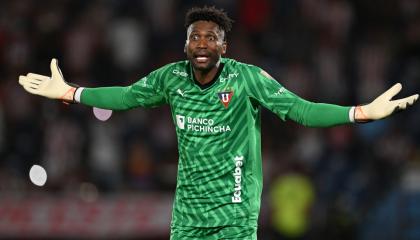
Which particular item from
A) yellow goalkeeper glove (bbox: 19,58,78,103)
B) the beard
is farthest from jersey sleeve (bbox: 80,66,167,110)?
the beard

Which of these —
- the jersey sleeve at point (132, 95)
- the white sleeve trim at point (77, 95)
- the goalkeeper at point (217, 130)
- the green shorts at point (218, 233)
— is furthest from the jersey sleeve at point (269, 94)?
the white sleeve trim at point (77, 95)

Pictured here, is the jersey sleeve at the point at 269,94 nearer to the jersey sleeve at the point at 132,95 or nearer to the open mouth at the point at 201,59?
the open mouth at the point at 201,59

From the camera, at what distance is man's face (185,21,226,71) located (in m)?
6.74

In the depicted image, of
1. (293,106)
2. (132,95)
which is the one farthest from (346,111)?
(132,95)

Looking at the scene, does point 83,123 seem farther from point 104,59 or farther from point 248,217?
point 248,217

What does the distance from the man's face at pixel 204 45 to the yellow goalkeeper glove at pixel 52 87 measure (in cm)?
102

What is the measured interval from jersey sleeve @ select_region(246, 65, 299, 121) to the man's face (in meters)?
0.26

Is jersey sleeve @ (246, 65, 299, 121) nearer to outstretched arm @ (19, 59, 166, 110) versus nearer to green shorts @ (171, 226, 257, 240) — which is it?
outstretched arm @ (19, 59, 166, 110)

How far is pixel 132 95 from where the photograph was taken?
7156 millimetres

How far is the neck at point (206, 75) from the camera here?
22.4ft

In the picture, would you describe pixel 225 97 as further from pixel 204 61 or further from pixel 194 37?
pixel 194 37

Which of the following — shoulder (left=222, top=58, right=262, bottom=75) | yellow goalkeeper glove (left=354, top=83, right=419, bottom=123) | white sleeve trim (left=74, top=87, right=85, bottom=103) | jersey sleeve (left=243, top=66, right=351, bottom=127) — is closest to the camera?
yellow goalkeeper glove (left=354, top=83, right=419, bottom=123)

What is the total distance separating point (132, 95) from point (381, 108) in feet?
5.54

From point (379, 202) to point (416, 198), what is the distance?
490 mm
